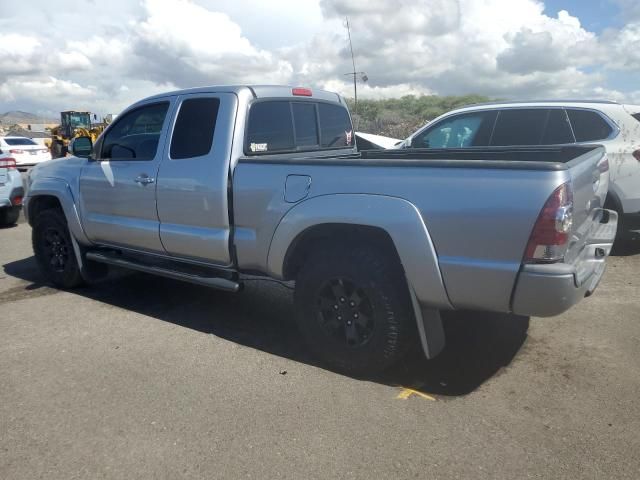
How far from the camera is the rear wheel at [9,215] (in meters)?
9.39

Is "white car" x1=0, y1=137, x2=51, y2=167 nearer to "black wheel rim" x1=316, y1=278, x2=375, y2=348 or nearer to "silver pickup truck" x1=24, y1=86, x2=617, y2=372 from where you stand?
"silver pickup truck" x1=24, y1=86, x2=617, y2=372

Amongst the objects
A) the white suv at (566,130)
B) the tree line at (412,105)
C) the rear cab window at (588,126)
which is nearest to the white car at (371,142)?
the white suv at (566,130)

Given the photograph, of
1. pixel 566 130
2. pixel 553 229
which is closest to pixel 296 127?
pixel 553 229

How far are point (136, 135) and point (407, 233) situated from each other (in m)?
2.97

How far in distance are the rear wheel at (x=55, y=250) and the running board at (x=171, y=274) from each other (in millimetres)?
409

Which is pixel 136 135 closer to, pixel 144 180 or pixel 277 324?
pixel 144 180

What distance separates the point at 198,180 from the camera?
419cm

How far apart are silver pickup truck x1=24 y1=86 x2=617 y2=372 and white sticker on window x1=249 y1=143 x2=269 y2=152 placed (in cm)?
1

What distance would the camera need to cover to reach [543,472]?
2.65 meters

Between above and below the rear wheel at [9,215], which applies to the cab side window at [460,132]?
above

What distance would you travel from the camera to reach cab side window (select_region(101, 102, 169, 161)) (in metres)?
4.73

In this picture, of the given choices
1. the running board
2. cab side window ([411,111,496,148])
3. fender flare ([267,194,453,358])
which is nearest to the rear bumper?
fender flare ([267,194,453,358])

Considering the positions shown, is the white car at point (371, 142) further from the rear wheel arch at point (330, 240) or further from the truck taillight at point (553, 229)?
the truck taillight at point (553, 229)

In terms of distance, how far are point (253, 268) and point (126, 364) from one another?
1138mm
